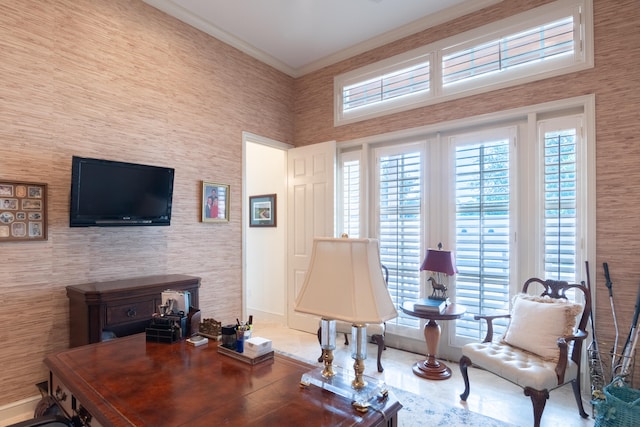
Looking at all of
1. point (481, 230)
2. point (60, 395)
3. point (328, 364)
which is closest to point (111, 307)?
point (60, 395)

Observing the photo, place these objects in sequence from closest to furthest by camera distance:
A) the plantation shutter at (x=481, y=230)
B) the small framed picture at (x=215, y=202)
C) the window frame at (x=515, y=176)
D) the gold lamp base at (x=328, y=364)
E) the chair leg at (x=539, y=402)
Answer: the gold lamp base at (x=328, y=364), the chair leg at (x=539, y=402), the window frame at (x=515, y=176), the plantation shutter at (x=481, y=230), the small framed picture at (x=215, y=202)

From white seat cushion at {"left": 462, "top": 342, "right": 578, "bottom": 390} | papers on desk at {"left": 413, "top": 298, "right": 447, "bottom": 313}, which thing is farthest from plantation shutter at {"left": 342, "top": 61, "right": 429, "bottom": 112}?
white seat cushion at {"left": 462, "top": 342, "right": 578, "bottom": 390}

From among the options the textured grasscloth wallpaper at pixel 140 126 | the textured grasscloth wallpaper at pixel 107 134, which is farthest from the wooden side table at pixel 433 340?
the textured grasscloth wallpaper at pixel 107 134

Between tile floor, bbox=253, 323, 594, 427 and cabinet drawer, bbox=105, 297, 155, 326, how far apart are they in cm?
167

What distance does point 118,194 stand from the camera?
113 inches

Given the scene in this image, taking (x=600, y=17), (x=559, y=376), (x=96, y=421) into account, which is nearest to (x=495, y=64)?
(x=600, y=17)

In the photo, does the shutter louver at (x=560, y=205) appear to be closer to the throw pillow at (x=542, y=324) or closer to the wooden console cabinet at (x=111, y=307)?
the throw pillow at (x=542, y=324)

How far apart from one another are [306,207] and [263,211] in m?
1.01

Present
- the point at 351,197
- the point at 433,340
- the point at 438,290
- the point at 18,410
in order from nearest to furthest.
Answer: the point at 18,410 < the point at 433,340 < the point at 438,290 < the point at 351,197

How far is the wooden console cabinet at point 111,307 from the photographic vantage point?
243 centimetres

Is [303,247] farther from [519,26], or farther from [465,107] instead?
Result: [519,26]

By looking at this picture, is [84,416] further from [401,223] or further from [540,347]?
[401,223]

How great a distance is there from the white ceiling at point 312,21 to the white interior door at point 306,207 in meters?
1.23

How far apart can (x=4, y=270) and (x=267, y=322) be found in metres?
3.19
